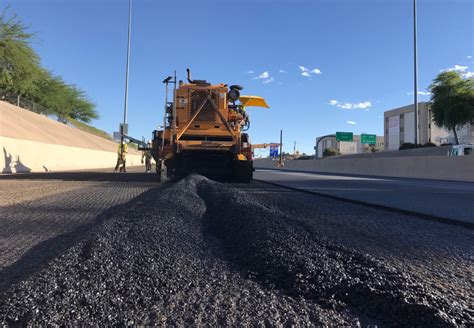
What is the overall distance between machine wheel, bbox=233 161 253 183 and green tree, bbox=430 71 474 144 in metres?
43.5

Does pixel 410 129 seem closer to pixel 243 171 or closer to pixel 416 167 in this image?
pixel 416 167

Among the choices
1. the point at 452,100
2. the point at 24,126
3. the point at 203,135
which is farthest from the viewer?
the point at 452,100

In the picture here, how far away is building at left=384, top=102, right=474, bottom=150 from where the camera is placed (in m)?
80.7

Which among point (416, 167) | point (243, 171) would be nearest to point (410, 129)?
point (416, 167)

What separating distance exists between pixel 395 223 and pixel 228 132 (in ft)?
28.0

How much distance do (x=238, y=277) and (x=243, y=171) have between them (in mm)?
10979

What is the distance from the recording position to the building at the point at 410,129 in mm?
80713

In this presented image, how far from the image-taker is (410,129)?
84.4 meters

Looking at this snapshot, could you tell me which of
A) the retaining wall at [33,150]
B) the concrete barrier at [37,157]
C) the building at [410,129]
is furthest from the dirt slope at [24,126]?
the building at [410,129]

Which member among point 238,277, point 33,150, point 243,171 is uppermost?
point 33,150

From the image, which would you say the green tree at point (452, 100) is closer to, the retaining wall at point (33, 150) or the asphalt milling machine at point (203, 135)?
the retaining wall at point (33, 150)

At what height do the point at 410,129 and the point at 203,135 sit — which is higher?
the point at 410,129

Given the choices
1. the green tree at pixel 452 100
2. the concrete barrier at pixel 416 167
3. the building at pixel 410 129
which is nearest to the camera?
the concrete barrier at pixel 416 167

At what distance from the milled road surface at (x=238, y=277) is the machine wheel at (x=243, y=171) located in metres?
8.55
